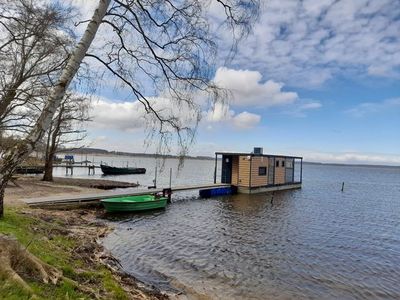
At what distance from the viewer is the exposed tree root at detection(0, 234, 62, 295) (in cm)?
482

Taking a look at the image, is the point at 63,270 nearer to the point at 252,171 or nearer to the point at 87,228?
the point at 87,228

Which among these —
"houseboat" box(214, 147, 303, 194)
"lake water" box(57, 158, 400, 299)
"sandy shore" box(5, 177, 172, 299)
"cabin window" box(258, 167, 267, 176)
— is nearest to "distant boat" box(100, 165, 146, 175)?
"houseboat" box(214, 147, 303, 194)

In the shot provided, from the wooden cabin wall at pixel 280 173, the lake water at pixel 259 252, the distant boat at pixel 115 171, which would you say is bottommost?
the lake water at pixel 259 252

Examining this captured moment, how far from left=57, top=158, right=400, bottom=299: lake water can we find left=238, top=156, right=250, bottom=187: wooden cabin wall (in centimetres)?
1111

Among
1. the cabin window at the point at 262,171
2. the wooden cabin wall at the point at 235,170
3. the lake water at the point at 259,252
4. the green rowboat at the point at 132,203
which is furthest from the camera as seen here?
the cabin window at the point at 262,171

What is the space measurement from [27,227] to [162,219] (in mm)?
10822

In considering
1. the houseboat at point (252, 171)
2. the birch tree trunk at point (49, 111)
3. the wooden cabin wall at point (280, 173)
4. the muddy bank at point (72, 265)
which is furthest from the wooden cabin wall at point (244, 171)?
the birch tree trunk at point (49, 111)

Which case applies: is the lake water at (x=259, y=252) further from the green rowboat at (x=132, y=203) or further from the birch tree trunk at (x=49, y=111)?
the birch tree trunk at (x=49, y=111)

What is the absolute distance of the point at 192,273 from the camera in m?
11.7

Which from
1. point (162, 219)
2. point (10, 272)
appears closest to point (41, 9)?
point (10, 272)

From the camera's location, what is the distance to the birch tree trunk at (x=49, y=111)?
400cm

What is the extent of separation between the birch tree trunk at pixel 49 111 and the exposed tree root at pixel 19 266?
1543 millimetres

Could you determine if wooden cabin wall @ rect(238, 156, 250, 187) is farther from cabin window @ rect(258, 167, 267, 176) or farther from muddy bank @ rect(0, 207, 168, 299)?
muddy bank @ rect(0, 207, 168, 299)

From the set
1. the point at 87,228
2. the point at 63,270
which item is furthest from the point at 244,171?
the point at 63,270
